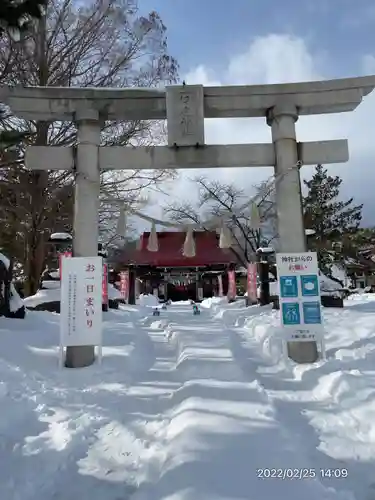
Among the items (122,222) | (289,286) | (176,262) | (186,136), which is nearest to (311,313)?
(289,286)

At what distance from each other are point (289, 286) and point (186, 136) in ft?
11.1

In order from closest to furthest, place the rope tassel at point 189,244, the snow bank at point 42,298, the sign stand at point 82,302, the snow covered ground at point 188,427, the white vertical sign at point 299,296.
Result: the snow covered ground at point 188,427 → the sign stand at point 82,302 → the white vertical sign at point 299,296 → the rope tassel at point 189,244 → the snow bank at point 42,298

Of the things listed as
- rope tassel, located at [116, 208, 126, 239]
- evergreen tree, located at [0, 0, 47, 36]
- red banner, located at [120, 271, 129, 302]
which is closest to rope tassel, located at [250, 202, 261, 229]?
rope tassel, located at [116, 208, 126, 239]

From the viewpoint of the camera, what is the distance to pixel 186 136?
318 inches

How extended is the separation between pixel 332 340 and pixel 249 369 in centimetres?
268

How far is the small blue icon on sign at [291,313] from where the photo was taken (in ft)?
25.2

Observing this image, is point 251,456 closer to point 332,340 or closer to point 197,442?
point 197,442

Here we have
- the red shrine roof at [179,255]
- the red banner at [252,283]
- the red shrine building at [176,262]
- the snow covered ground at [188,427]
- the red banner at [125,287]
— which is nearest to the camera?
the snow covered ground at [188,427]

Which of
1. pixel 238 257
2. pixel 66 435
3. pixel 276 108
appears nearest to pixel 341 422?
pixel 66 435

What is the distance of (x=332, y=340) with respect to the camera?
9.00m

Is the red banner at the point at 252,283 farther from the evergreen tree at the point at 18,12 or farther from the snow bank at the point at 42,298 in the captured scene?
the evergreen tree at the point at 18,12

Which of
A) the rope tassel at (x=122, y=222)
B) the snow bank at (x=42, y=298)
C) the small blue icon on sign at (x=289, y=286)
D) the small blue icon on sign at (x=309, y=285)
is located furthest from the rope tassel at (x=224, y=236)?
the snow bank at (x=42, y=298)

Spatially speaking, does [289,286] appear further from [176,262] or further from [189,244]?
[176,262]
